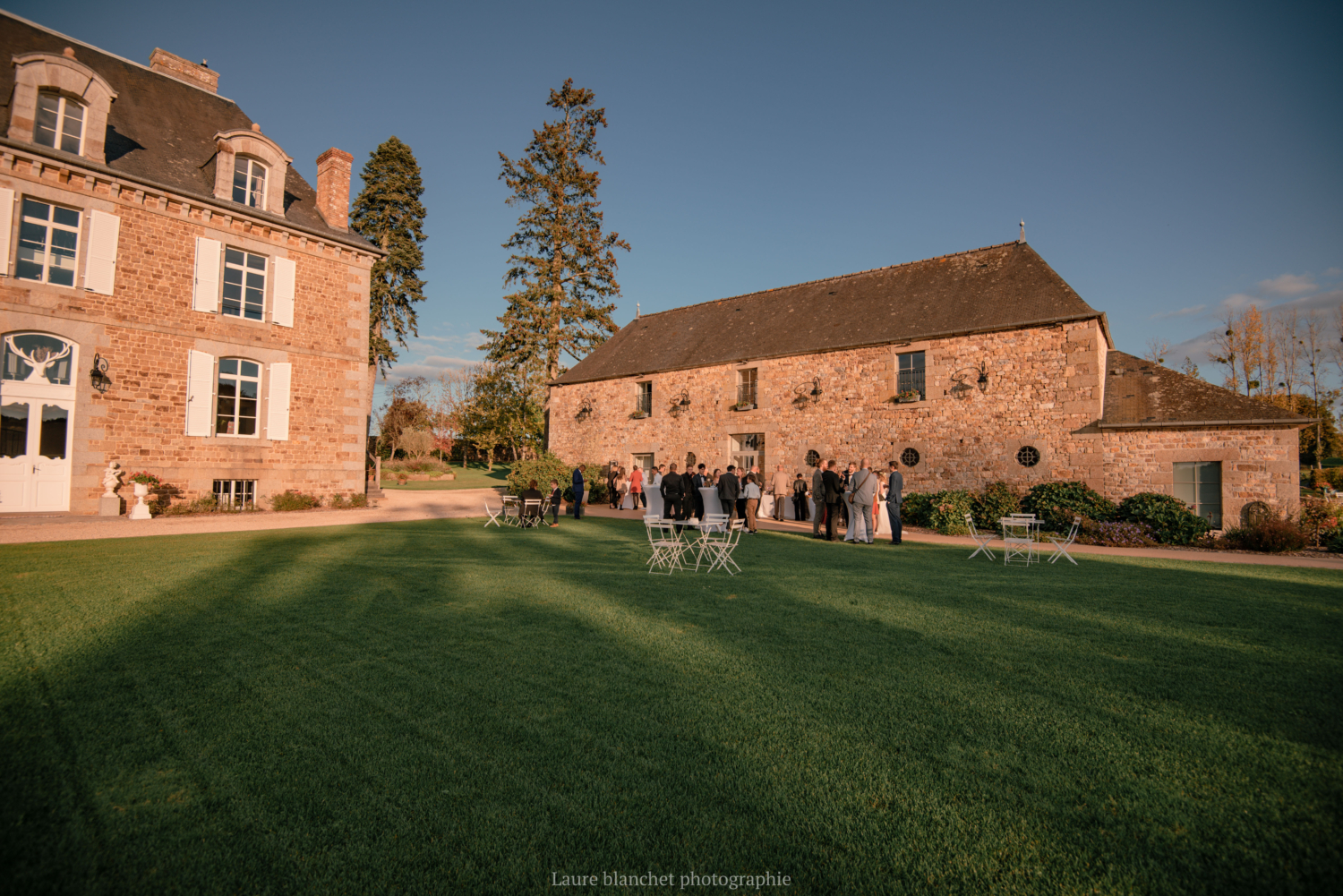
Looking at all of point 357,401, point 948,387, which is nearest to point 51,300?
point 357,401

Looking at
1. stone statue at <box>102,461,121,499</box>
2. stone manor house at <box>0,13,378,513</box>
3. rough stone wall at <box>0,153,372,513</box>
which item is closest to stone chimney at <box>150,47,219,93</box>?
stone manor house at <box>0,13,378,513</box>

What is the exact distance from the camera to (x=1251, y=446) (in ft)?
39.0

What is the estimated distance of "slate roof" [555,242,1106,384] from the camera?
14844mm

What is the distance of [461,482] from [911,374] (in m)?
21.5

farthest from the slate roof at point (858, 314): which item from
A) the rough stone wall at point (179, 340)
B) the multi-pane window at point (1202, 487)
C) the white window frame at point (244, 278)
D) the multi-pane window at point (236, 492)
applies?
the multi-pane window at point (236, 492)

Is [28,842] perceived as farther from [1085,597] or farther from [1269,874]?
[1085,597]

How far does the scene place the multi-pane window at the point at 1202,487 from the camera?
12211 millimetres

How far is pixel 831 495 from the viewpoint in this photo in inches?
451

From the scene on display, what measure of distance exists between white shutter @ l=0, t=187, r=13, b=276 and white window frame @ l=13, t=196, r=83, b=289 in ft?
0.53

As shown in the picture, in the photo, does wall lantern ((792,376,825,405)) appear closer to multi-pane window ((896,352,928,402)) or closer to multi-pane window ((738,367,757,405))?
multi-pane window ((738,367,757,405))

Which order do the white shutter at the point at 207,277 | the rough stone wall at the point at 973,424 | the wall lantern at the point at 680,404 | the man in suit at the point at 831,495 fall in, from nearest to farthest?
the man in suit at the point at 831,495 → the rough stone wall at the point at 973,424 → the white shutter at the point at 207,277 → the wall lantern at the point at 680,404

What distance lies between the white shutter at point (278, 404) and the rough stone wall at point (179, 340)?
163mm

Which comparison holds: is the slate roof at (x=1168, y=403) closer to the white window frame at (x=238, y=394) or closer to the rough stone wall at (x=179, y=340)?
the rough stone wall at (x=179, y=340)

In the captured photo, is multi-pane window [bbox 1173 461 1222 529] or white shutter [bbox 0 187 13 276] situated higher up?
white shutter [bbox 0 187 13 276]
